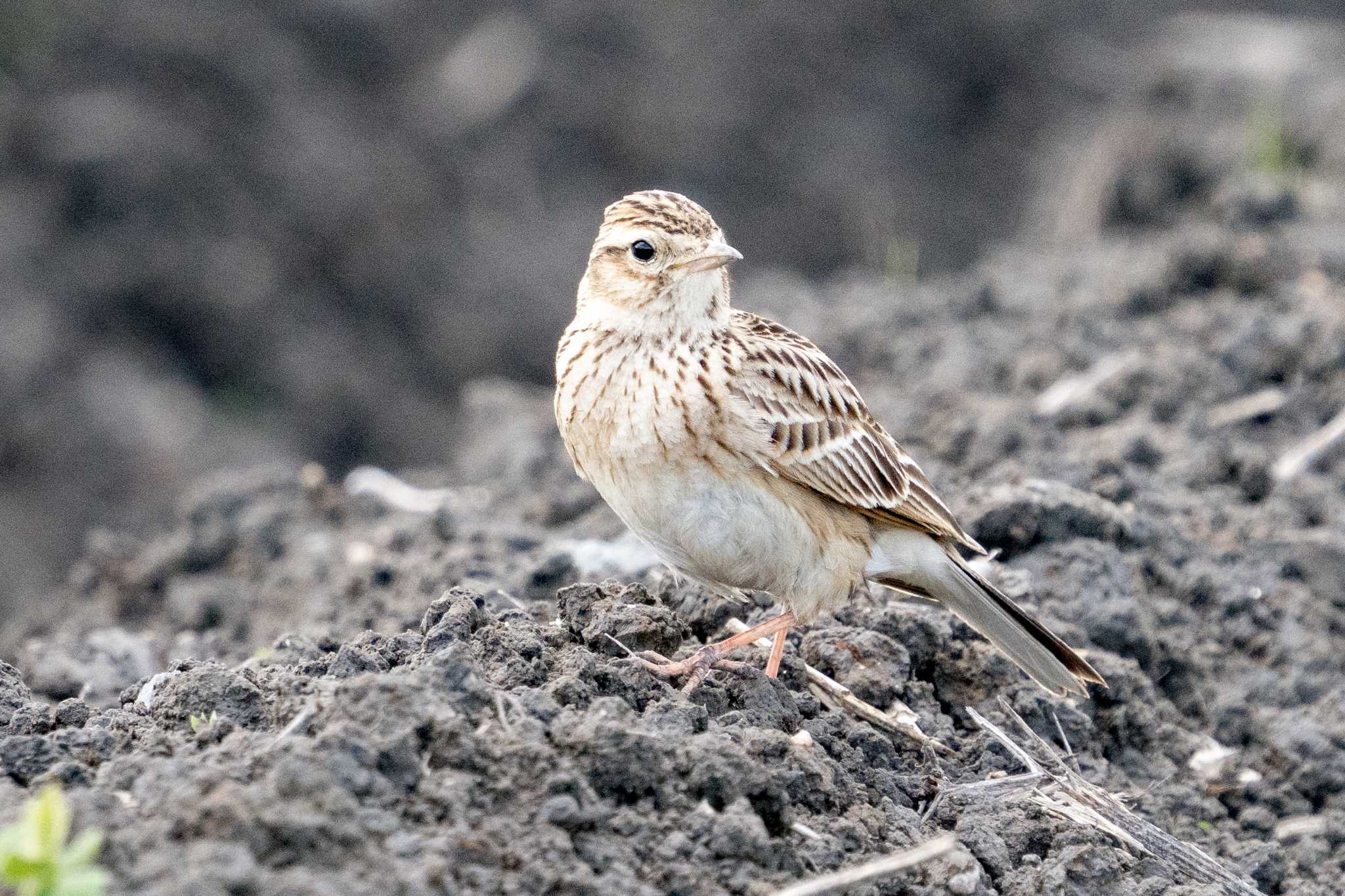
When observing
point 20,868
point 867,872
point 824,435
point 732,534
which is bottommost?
point 20,868

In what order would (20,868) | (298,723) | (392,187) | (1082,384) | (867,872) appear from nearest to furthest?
(20,868), (867,872), (298,723), (1082,384), (392,187)

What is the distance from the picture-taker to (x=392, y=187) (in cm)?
1515

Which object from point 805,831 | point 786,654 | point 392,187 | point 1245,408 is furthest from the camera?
point 392,187

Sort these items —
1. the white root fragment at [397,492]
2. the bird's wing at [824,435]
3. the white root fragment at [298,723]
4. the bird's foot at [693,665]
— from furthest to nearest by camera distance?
1. the white root fragment at [397,492]
2. the bird's wing at [824,435]
3. the bird's foot at [693,665]
4. the white root fragment at [298,723]

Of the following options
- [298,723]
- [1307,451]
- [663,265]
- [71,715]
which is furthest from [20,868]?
[1307,451]

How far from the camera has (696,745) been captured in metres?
3.95

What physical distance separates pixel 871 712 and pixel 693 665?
1.88 feet

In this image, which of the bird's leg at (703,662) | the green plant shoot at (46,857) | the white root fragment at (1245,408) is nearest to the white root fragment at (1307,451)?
the white root fragment at (1245,408)

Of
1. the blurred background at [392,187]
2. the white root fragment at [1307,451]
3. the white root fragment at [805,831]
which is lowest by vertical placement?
the white root fragment at [805,831]

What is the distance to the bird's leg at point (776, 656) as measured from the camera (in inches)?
189

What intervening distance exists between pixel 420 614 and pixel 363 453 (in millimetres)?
8060

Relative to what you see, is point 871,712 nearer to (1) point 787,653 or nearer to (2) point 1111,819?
(1) point 787,653

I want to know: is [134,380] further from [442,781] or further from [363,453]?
[442,781]

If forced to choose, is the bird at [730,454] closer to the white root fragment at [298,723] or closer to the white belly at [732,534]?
the white belly at [732,534]
